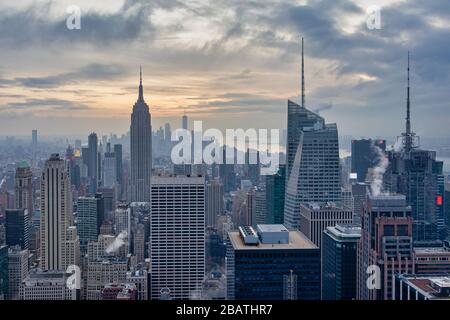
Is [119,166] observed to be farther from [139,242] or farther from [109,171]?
[139,242]

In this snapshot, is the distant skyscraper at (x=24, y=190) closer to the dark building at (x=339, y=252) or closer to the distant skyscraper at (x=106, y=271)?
the distant skyscraper at (x=106, y=271)

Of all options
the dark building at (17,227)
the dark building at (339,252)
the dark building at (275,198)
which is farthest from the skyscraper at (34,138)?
the dark building at (275,198)

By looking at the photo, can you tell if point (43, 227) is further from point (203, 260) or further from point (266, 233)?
point (266, 233)

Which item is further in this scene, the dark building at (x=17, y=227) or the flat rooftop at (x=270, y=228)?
the flat rooftop at (x=270, y=228)

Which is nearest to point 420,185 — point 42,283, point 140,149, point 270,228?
point 270,228

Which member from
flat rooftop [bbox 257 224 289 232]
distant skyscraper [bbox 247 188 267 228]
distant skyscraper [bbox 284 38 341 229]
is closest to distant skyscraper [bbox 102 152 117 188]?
distant skyscraper [bbox 247 188 267 228]
